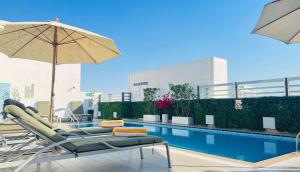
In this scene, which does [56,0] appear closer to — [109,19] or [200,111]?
[109,19]

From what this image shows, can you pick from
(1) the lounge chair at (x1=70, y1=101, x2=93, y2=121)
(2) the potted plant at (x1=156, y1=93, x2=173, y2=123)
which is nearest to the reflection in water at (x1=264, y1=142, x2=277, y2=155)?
(2) the potted plant at (x1=156, y1=93, x2=173, y2=123)

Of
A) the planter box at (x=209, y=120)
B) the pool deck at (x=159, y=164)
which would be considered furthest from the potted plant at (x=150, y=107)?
the pool deck at (x=159, y=164)

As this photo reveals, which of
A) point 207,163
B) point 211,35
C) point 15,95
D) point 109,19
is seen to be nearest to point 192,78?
point 211,35

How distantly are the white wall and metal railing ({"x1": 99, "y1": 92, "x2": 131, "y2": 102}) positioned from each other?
293 centimetres

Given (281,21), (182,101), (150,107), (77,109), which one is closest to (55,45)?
(281,21)

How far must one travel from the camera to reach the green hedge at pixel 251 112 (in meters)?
9.77

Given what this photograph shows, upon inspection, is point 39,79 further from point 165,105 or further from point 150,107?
point 165,105

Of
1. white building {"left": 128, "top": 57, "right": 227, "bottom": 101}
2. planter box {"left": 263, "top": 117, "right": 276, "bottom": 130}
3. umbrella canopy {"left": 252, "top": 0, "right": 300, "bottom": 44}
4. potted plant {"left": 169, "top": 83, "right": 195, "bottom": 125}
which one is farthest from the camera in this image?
white building {"left": 128, "top": 57, "right": 227, "bottom": 101}

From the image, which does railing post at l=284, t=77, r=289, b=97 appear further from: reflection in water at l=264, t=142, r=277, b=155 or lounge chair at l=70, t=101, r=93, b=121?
lounge chair at l=70, t=101, r=93, b=121

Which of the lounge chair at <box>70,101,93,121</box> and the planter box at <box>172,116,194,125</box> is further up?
the lounge chair at <box>70,101,93,121</box>

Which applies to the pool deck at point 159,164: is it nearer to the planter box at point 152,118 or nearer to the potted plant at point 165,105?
the potted plant at point 165,105

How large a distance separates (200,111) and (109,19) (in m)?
8.09

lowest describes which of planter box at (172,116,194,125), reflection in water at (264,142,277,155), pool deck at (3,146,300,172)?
reflection in water at (264,142,277,155)

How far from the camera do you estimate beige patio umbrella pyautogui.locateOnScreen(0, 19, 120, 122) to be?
551 cm
